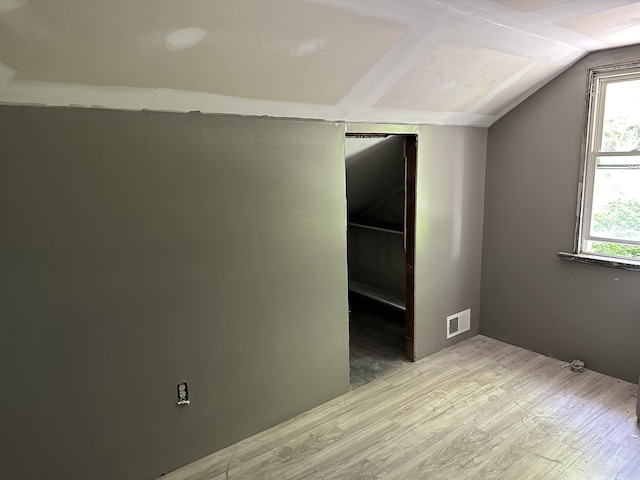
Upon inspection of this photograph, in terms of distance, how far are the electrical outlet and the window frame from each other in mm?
2649

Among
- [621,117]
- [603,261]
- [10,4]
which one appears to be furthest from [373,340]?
[10,4]

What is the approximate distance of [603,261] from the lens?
2852mm

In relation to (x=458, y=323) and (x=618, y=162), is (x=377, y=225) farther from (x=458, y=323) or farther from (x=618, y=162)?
(x=618, y=162)

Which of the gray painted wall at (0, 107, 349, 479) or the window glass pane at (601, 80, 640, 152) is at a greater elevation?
the window glass pane at (601, 80, 640, 152)

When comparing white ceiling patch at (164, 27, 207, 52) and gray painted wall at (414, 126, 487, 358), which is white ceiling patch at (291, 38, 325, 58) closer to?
white ceiling patch at (164, 27, 207, 52)

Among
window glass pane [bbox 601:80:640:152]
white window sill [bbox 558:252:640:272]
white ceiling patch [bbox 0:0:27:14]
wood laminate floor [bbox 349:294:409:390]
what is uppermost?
white ceiling patch [bbox 0:0:27:14]

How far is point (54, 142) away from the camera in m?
1.66

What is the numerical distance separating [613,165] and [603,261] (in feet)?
2.06

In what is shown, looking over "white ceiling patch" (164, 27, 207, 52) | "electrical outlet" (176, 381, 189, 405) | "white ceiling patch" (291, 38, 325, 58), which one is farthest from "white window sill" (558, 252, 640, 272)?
"white ceiling patch" (164, 27, 207, 52)

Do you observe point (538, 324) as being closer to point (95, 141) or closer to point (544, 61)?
point (544, 61)

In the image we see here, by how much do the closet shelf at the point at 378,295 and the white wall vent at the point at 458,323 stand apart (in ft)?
1.55

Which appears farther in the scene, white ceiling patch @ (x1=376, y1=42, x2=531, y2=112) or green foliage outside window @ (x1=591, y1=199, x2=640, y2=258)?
green foliage outside window @ (x1=591, y1=199, x2=640, y2=258)

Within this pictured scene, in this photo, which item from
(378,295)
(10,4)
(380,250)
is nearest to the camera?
(10,4)

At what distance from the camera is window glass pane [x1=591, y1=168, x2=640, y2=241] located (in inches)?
109
